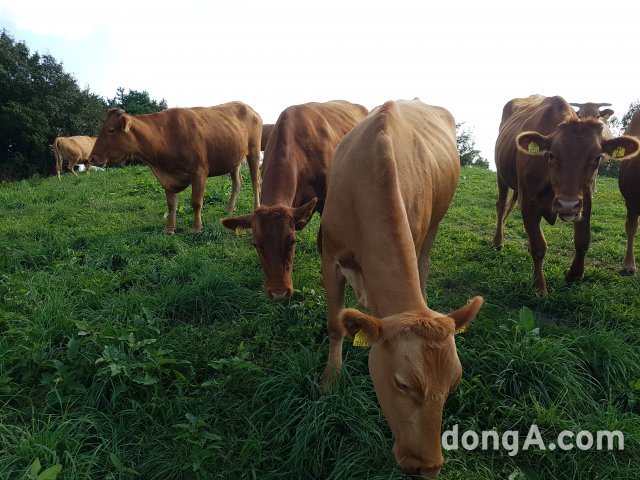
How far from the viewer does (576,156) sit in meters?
4.00

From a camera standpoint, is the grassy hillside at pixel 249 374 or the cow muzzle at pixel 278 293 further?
the cow muzzle at pixel 278 293

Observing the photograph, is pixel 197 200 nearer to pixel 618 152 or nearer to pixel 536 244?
pixel 536 244

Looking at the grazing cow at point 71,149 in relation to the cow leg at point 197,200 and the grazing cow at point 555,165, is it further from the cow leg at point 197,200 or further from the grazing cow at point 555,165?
the grazing cow at point 555,165

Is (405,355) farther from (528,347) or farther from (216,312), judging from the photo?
(216,312)

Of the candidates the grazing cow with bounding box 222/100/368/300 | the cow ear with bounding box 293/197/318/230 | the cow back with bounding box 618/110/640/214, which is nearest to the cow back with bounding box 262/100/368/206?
the grazing cow with bounding box 222/100/368/300

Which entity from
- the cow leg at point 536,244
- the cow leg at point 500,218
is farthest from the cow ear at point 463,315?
the cow leg at point 500,218

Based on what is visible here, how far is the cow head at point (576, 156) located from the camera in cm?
398

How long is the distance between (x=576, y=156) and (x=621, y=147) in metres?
0.50

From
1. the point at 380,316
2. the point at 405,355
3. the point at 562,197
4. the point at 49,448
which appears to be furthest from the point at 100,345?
the point at 562,197

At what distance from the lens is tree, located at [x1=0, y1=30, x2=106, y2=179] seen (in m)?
24.9

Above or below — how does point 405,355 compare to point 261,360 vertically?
above

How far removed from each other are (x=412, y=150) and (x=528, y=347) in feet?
5.83

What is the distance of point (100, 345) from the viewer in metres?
3.25

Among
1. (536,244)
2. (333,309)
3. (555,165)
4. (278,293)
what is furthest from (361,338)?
(536,244)
